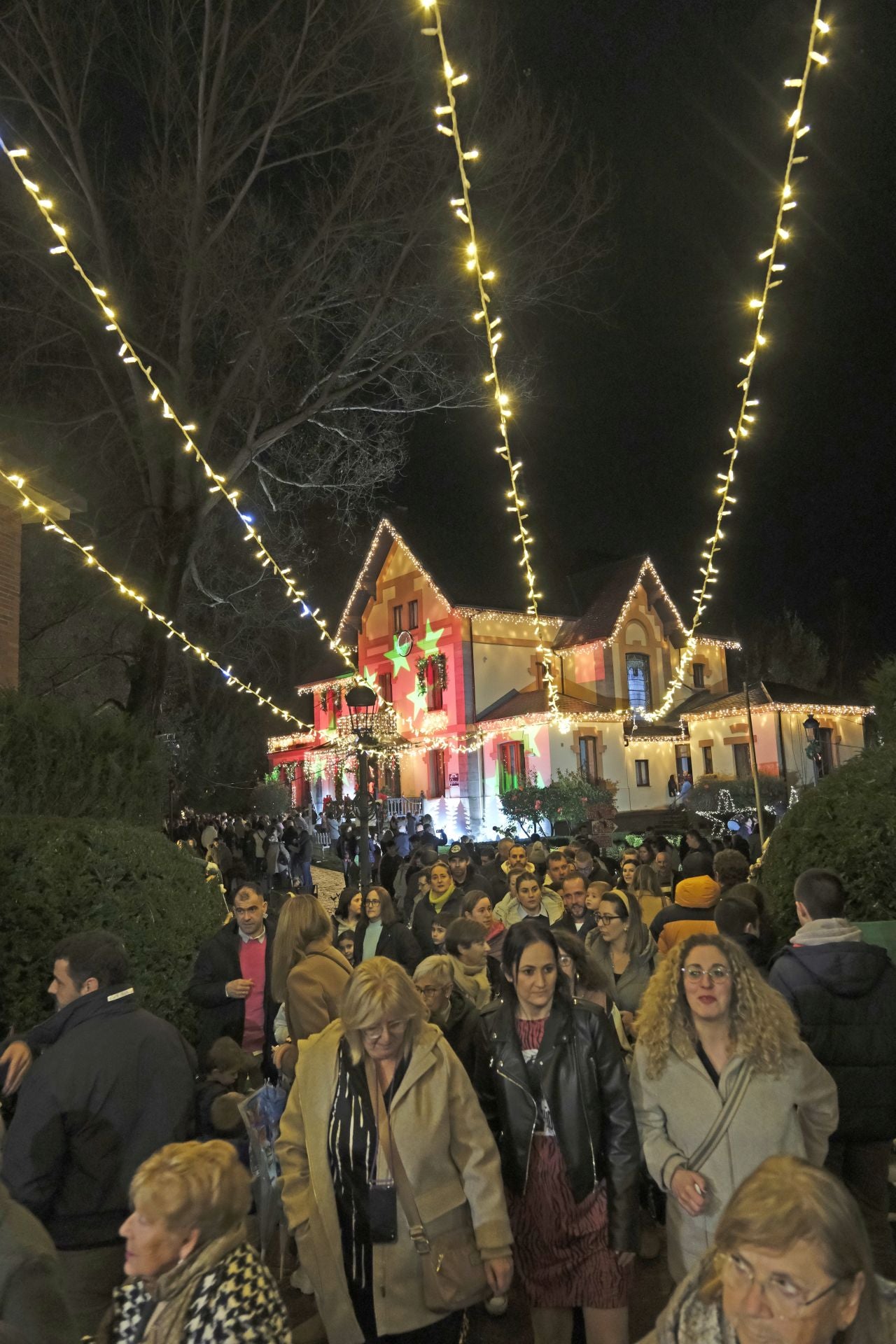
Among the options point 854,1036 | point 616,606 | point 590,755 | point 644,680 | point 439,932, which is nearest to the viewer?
point 854,1036

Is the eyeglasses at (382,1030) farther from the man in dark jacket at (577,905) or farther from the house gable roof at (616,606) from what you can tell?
the house gable roof at (616,606)

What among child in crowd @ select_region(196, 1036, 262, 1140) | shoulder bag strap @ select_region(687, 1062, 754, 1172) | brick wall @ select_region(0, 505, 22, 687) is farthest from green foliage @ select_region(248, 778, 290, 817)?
shoulder bag strap @ select_region(687, 1062, 754, 1172)

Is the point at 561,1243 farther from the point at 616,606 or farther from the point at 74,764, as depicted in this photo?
the point at 616,606

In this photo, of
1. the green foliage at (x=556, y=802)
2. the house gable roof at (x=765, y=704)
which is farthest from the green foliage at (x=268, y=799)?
the house gable roof at (x=765, y=704)

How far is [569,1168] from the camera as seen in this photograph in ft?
11.1

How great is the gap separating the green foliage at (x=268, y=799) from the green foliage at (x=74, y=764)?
29.1 m

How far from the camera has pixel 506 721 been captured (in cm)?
3231

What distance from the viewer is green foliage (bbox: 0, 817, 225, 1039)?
5.75 metres

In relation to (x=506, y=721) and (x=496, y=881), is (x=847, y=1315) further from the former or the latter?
(x=506, y=721)

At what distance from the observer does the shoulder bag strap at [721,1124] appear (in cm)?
313

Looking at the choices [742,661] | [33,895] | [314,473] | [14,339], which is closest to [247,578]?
[314,473]

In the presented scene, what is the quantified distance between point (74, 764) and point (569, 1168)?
19.9 ft

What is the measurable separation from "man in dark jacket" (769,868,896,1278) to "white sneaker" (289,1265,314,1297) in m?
2.22

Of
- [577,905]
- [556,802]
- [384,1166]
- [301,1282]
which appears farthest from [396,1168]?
[556,802]
